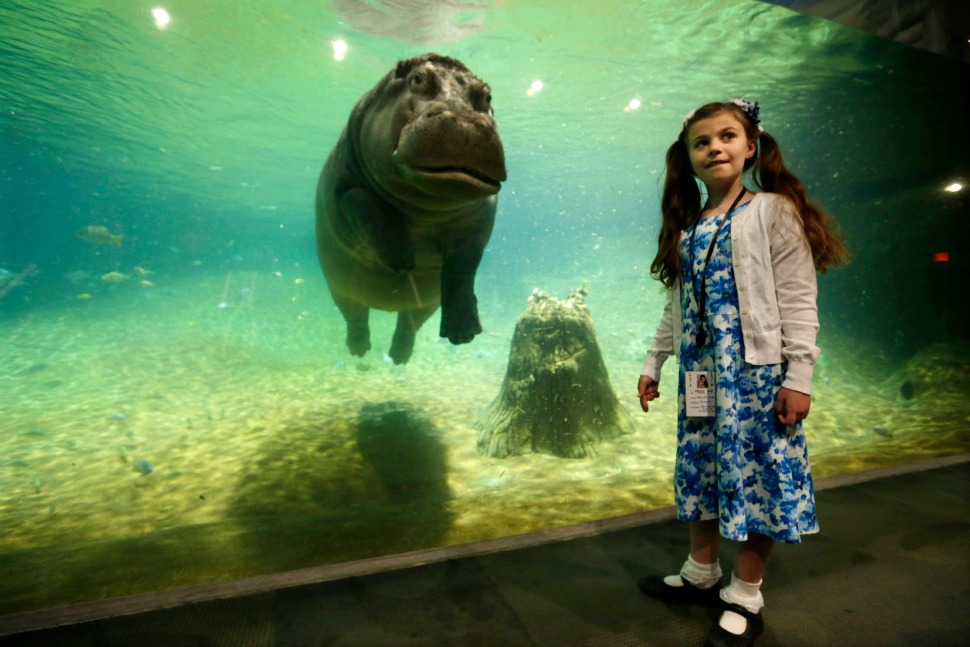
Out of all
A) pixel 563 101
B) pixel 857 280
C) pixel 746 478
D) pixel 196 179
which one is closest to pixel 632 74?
pixel 563 101

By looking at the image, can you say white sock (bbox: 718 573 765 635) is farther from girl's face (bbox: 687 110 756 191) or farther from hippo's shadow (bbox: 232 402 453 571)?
girl's face (bbox: 687 110 756 191)

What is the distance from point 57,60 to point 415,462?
602 inches

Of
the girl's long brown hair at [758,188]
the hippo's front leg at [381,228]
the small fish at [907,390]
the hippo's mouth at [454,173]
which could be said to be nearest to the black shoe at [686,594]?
the girl's long brown hair at [758,188]

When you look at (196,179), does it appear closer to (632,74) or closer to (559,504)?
(632,74)

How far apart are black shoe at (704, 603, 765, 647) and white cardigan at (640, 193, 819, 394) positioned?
2.94 ft

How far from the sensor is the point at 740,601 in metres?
1.74

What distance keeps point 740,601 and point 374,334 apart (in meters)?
21.8

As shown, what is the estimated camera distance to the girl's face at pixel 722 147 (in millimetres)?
1878

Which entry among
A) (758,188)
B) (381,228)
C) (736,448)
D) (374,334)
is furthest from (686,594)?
(374,334)

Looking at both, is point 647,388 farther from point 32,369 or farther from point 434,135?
point 32,369

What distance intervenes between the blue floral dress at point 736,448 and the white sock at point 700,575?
0.85 feet

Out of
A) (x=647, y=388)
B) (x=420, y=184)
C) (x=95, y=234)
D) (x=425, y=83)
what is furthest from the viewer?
(x=95, y=234)

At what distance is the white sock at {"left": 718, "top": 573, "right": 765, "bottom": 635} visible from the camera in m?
1.70

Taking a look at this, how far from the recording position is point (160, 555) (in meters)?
2.46
